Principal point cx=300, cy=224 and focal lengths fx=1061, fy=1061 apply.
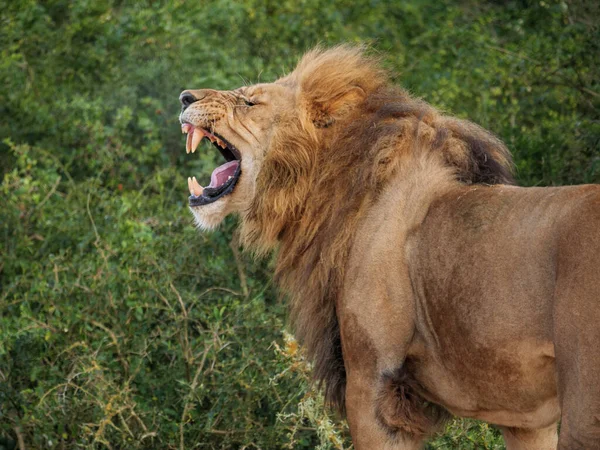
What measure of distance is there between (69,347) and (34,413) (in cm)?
34

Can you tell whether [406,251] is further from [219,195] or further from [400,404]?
[219,195]

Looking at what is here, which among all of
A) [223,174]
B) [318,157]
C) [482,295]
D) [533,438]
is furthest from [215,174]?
[533,438]

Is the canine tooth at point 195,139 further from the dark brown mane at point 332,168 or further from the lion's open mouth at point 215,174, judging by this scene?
the dark brown mane at point 332,168

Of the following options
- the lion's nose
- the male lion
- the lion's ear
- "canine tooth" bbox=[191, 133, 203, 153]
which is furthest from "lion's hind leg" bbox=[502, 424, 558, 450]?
the lion's nose

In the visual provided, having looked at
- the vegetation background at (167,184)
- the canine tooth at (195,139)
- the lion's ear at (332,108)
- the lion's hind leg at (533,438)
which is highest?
the lion's ear at (332,108)

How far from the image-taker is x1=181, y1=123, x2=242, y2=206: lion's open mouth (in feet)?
14.5

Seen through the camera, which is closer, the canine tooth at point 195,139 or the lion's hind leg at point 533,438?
the lion's hind leg at point 533,438

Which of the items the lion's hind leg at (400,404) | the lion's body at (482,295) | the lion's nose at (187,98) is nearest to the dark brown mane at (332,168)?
the lion's body at (482,295)

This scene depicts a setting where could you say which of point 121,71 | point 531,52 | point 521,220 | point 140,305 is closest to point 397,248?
point 521,220

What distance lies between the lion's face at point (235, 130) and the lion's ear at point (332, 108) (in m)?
0.10

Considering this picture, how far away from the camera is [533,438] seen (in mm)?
3977

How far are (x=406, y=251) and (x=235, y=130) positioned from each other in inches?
40.7

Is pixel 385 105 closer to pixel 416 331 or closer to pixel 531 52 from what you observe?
pixel 416 331

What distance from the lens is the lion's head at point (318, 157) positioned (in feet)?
13.1
